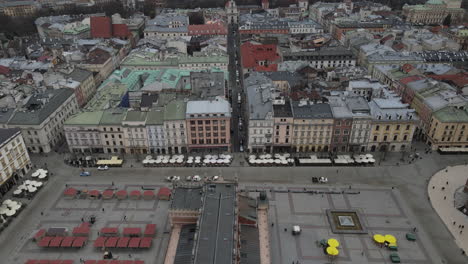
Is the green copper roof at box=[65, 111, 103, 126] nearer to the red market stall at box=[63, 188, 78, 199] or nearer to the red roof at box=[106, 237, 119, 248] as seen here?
the red market stall at box=[63, 188, 78, 199]

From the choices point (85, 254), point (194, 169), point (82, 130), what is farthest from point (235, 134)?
point (85, 254)

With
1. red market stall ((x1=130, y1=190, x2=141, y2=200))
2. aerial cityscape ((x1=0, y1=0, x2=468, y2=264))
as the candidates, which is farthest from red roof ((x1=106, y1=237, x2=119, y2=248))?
red market stall ((x1=130, y1=190, x2=141, y2=200))

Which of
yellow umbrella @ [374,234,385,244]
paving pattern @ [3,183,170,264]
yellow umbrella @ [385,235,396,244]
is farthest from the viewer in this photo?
yellow umbrella @ [374,234,385,244]

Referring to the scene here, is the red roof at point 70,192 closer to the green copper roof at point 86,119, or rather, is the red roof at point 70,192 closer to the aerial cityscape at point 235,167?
the aerial cityscape at point 235,167

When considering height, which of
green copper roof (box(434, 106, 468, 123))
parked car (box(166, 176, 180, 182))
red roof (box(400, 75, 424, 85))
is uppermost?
red roof (box(400, 75, 424, 85))

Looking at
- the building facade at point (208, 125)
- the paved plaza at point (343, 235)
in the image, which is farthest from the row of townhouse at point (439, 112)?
the building facade at point (208, 125)

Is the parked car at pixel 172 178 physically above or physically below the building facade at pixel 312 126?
below
